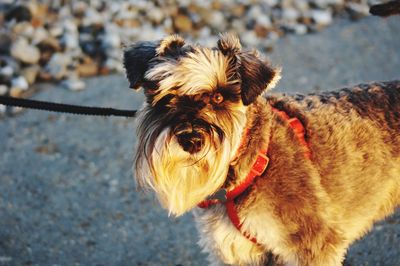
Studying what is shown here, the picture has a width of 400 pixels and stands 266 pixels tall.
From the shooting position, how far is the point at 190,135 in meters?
3.68

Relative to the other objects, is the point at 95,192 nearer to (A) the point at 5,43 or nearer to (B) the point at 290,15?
(A) the point at 5,43

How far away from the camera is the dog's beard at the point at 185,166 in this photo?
3785mm

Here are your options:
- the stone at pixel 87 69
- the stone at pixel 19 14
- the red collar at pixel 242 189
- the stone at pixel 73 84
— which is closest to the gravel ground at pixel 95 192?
the stone at pixel 73 84

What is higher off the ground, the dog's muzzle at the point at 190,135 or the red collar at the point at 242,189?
the dog's muzzle at the point at 190,135

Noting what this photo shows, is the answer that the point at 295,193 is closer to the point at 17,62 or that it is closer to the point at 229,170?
the point at 229,170

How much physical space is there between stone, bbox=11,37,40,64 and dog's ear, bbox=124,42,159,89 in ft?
20.1

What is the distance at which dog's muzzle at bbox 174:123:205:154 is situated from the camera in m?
3.67

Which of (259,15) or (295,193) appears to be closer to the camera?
(295,193)

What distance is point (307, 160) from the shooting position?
4141 mm

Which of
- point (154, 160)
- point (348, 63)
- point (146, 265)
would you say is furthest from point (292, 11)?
point (154, 160)

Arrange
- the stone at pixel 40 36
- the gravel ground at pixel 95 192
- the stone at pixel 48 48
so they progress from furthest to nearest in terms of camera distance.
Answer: the stone at pixel 40 36 → the stone at pixel 48 48 → the gravel ground at pixel 95 192

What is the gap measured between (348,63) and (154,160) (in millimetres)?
6990

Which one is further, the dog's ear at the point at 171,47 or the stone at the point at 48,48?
the stone at the point at 48,48

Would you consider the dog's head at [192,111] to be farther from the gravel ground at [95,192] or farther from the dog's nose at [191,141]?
the gravel ground at [95,192]
